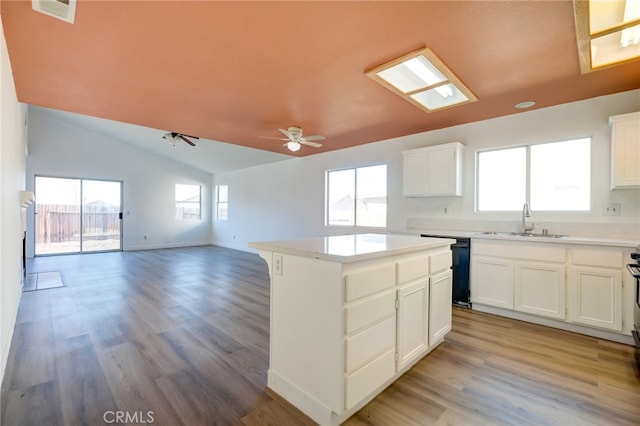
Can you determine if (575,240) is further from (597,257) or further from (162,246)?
(162,246)

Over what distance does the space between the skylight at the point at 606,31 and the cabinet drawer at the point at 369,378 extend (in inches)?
97.0

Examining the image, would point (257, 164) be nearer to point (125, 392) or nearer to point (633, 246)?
point (125, 392)

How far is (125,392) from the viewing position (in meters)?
1.94

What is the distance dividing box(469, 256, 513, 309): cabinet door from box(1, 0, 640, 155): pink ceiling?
184cm

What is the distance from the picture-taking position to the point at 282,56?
2314 mm

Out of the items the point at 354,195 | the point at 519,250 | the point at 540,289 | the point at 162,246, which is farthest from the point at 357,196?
the point at 162,246

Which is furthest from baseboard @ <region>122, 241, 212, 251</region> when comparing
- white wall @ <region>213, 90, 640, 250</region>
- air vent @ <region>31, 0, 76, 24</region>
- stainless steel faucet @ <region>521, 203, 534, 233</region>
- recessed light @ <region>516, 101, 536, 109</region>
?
recessed light @ <region>516, 101, 536, 109</region>

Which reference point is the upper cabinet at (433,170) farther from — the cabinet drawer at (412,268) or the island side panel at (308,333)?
the island side panel at (308,333)

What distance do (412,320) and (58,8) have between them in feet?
10.2

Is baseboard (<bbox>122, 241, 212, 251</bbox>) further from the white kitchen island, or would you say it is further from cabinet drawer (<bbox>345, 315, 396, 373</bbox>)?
cabinet drawer (<bbox>345, 315, 396, 373</bbox>)

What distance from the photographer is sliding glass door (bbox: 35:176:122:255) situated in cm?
736

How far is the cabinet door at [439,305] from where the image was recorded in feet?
7.84

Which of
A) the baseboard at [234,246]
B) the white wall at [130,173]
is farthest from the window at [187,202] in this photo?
the baseboard at [234,246]

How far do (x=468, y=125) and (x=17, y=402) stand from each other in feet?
17.0
